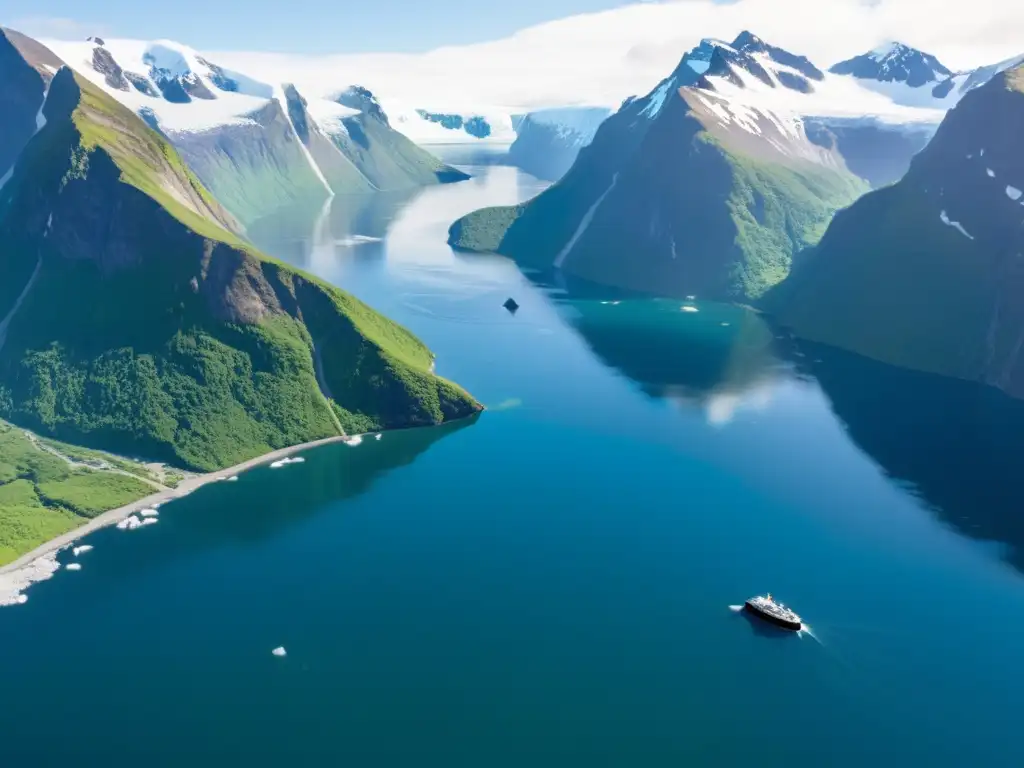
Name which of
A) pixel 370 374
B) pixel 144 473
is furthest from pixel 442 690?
pixel 370 374

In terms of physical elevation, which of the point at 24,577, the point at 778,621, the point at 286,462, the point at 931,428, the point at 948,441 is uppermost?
the point at 931,428

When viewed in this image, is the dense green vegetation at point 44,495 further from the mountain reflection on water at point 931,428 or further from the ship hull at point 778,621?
the mountain reflection on water at point 931,428

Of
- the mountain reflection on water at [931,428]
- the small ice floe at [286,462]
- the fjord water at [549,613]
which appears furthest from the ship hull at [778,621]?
the small ice floe at [286,462]

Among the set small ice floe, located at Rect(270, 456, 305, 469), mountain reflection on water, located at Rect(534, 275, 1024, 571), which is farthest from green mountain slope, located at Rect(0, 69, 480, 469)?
mountain reflection on water, located at Rect(534, 275, 1024, 571)

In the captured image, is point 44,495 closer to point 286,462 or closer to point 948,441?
point 286,462

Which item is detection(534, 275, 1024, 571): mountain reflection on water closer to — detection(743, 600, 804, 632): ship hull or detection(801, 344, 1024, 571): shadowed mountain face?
detection(801, 344, 1024, 571): shadowed mountain face

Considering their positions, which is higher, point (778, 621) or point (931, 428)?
point (931, 428)

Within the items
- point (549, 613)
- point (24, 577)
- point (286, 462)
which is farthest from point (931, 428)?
point (24, 577)
